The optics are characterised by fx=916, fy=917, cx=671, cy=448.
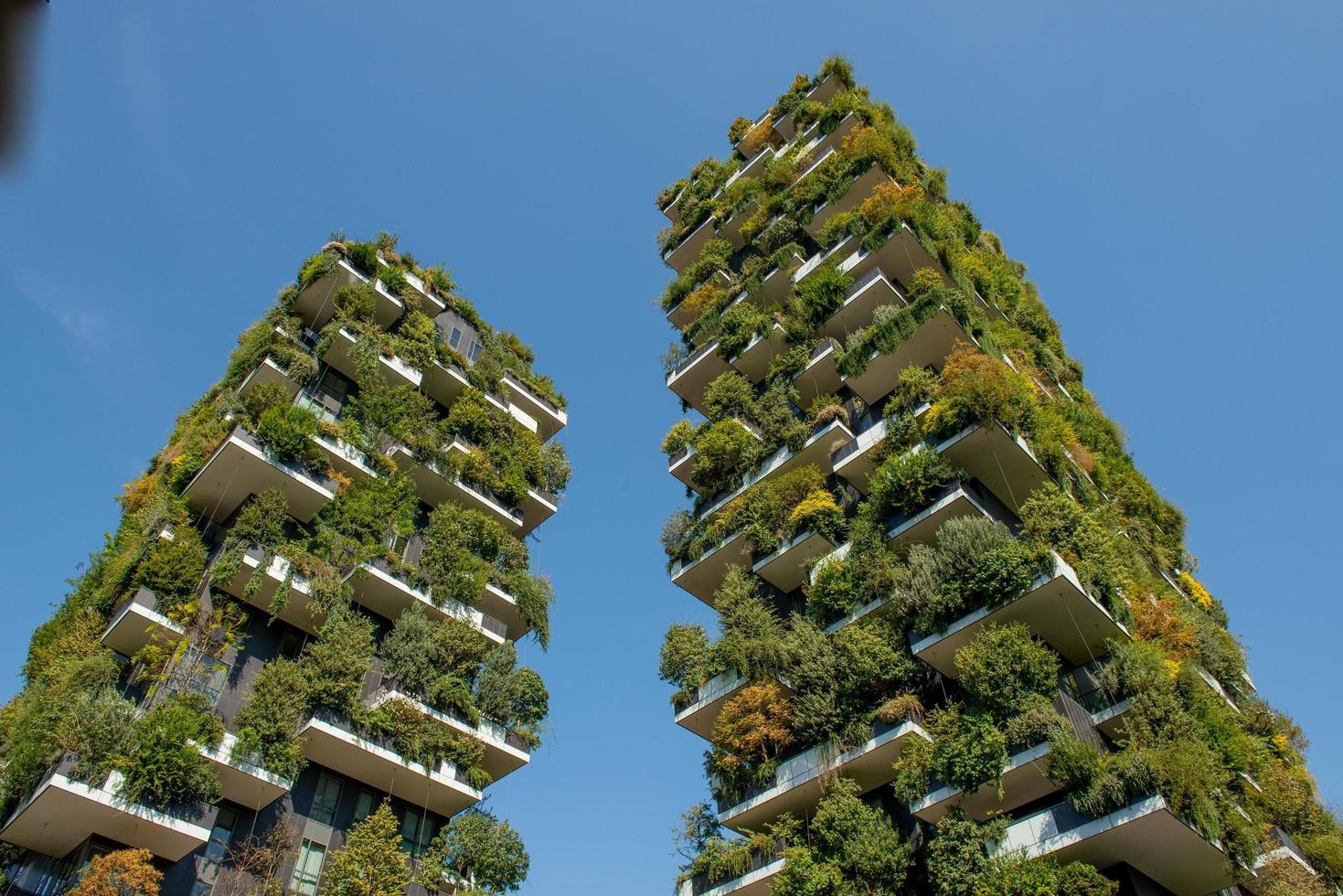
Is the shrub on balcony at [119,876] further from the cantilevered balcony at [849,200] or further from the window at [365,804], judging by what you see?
the cantilevered balcony at [849,200]

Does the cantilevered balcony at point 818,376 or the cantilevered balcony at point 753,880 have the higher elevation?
the cantilevered balcony at point 818,376

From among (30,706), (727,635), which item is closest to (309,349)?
(30,706)

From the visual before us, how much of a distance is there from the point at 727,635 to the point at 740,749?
376cm

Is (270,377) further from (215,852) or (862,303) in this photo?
(862,303)

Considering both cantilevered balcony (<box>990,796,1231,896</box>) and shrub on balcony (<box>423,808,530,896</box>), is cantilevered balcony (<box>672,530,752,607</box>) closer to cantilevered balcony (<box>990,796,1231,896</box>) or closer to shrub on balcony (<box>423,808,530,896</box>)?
shrub on balcony (<box>423,808,530,896</box>)

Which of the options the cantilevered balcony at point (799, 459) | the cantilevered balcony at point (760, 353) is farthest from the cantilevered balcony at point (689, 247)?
the cantilevered balcony at point (799, 459)

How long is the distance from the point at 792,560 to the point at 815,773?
24.6 ft

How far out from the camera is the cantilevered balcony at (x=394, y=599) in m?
28.8

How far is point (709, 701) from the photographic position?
27750mm

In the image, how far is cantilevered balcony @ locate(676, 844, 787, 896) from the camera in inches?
891

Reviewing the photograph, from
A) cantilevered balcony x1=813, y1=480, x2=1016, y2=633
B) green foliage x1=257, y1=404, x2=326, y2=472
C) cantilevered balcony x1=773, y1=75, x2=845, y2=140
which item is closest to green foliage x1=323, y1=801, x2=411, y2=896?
green foliage x1=257, y1=404, x2=326, y2=472

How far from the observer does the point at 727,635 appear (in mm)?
27906

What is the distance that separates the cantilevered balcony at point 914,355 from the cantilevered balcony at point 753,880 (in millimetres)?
15302

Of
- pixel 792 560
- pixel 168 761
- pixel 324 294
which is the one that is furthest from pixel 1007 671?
pixel 324 294
